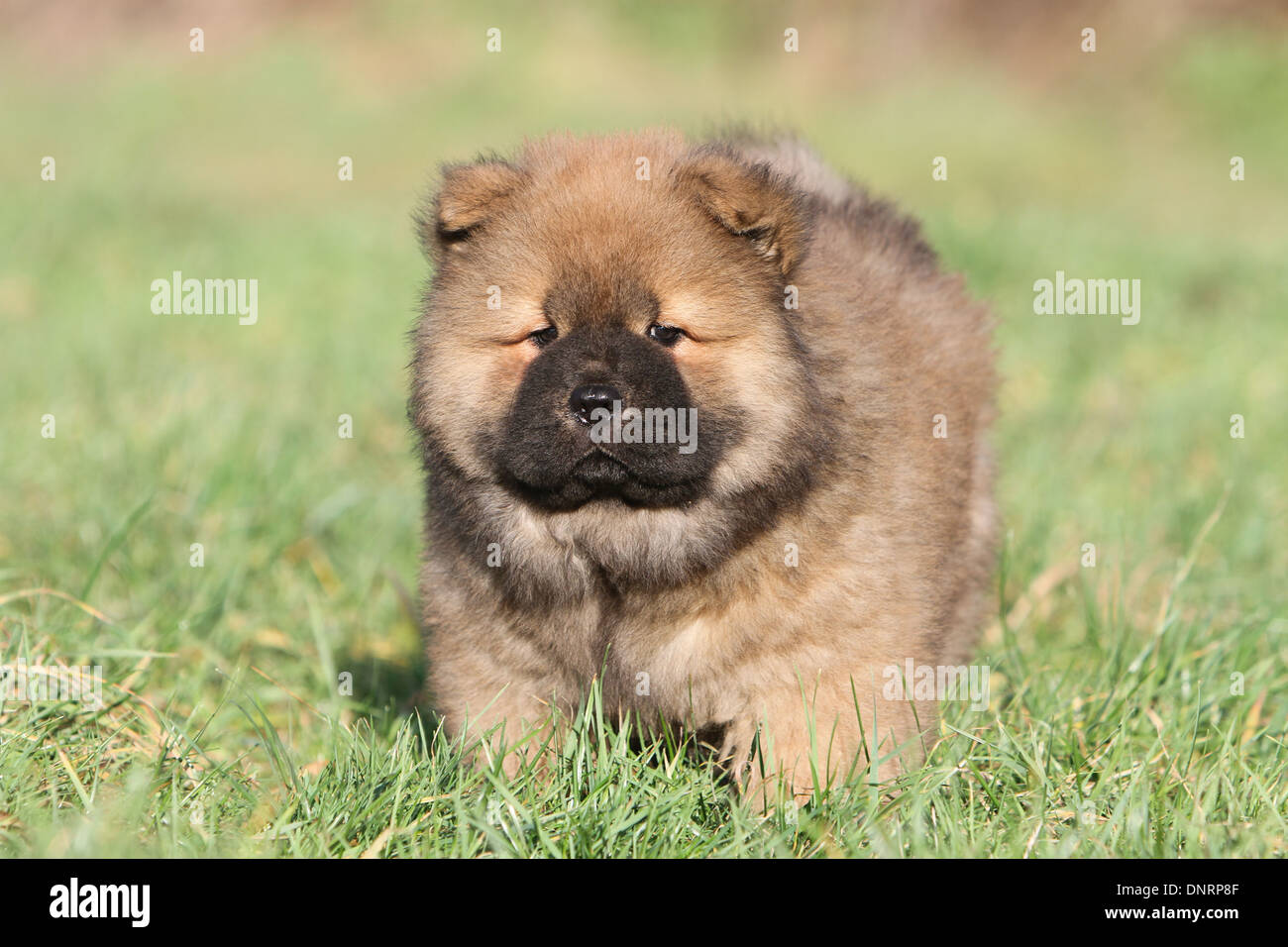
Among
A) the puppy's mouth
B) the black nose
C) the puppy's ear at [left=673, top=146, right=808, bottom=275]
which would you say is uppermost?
the puppy's ear at [left=673, top=146, right=808, bottom=275]

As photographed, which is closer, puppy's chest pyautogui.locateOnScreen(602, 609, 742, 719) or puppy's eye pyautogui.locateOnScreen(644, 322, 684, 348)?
puppy's eye pyautogui.locateOnScreen(644, 322, 684, 348)

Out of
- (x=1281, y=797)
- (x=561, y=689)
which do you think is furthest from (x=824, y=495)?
(x=1281, y=797)

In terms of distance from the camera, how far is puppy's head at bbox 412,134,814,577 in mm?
2740

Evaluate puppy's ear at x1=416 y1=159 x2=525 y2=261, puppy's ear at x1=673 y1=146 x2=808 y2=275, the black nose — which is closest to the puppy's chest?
the black nose

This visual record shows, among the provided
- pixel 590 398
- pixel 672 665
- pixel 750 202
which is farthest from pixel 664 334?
pixel 672 665

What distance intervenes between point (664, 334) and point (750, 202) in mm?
370

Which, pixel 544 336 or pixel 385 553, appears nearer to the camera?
pixel 544 336

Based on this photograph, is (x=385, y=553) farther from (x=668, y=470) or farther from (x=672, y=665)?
Answer: (x=668, y=470)

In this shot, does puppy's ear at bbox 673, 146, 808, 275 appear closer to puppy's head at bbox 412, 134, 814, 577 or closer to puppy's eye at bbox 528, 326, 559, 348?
puppy's head at bbox 412, 134, 814, 577

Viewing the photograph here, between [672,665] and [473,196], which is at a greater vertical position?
[473,196]

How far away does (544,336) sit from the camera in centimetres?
286

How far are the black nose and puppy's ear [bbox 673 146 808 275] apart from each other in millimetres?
525

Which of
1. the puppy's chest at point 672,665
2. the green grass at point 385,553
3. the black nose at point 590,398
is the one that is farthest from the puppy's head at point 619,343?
the green grass at point 385,553

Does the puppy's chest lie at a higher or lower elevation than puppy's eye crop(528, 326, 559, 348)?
lower
